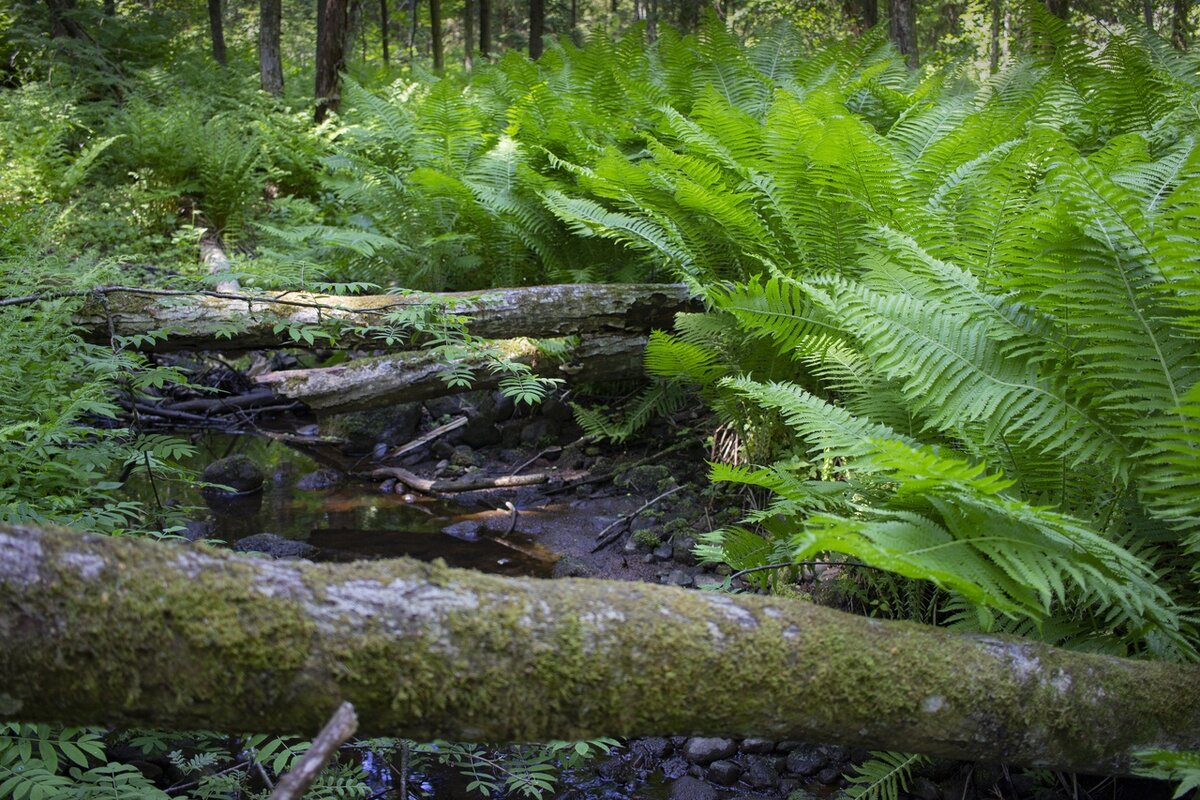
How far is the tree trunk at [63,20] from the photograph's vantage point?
400 inches

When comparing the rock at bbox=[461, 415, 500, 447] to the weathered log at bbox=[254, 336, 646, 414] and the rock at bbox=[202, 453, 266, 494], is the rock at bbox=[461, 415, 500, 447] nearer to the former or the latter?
the weathered log at bbox=[254, 336, 646, 414]

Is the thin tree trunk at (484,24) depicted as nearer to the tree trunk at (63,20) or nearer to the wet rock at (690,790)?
the tree trunk at (63,20)

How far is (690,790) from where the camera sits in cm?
289

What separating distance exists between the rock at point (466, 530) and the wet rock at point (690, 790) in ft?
7.12

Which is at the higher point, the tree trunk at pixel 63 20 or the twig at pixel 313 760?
the tree trunk at pixel 63 20

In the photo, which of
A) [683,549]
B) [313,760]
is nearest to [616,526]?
[683,549]

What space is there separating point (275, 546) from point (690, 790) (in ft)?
8.59

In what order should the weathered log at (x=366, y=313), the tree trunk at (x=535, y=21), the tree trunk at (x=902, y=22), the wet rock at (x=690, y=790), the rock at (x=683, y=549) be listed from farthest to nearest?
the tree trunk at (x=535, y=21) < the tree trunk at (x=902, y=22) < the rock at (x=683, y=549) < the weathered log at (x=366, y=313) < the wet rock at (x=690, y=790)

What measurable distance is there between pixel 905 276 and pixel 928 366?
613 millimetres

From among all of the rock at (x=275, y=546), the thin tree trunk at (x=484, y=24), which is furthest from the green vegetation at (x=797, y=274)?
the thin tree trunk at (x=484, y=24)

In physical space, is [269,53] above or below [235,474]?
above

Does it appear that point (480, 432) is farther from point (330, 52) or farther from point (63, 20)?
point (63, 20)

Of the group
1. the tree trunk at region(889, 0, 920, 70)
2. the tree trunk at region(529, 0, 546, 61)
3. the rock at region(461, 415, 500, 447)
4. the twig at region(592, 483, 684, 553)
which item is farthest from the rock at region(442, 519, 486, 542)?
the tree trunk at region(529, 0, 546, 61)

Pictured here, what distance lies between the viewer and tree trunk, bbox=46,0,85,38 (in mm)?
10164
